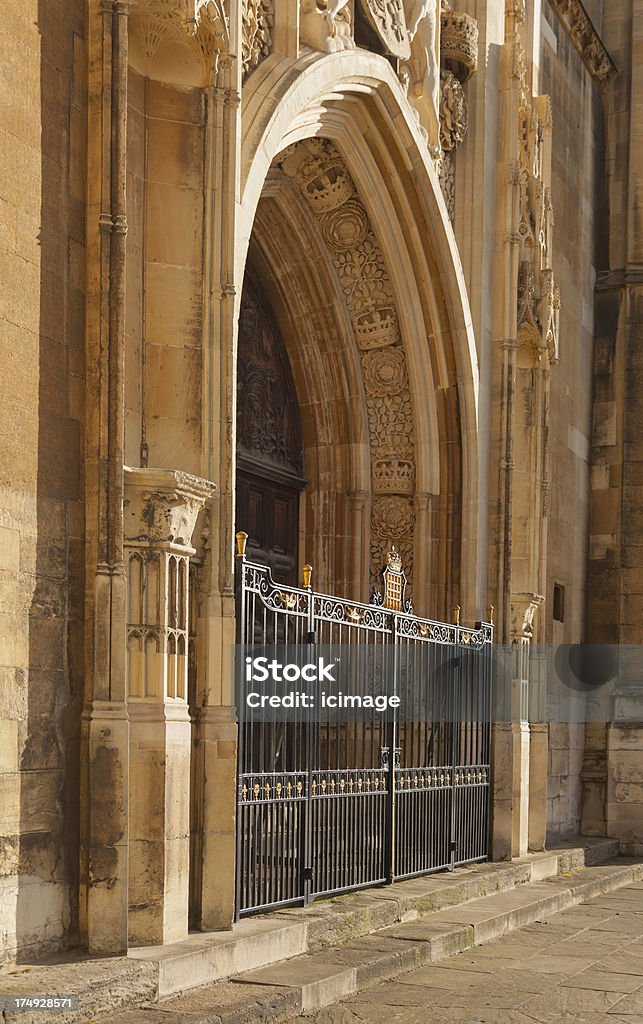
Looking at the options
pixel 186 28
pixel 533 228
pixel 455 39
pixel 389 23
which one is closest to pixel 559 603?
pixel 533 228

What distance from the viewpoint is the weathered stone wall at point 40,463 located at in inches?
241

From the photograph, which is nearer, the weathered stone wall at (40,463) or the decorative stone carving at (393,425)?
the weathered stone wall at (40,463)

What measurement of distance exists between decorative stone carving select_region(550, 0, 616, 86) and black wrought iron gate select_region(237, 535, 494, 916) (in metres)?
7.53

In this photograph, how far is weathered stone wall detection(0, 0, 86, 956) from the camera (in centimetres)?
611

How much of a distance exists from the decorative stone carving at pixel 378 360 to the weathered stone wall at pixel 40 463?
5.27m

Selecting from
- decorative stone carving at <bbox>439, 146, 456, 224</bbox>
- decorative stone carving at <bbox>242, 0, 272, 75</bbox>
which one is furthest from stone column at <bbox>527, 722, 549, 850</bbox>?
decorative stone carving at <bbox>242, 0, 272, 75</bbox>

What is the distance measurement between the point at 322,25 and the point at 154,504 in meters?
4.27

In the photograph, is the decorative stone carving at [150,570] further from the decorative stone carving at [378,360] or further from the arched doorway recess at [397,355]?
the decorative stone carving at [378,360]

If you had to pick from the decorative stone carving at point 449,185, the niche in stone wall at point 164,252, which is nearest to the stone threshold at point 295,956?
Answer: the niche in stone wall at point 164,252

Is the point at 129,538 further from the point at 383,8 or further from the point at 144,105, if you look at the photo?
the point at 383,8

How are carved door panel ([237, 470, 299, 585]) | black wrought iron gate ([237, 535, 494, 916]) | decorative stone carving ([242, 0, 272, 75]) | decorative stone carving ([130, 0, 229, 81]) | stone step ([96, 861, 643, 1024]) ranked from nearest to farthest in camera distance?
stone step ([96, 861, 643, 1024]) → decorative stone carving ([130, 0, 229, 81]) → black wrought iron gate ([237, 535, 494, 916]) → decorative stone carving ([242, 0, 272, 75]) → carved door panel ([237, 470, 299, 585])

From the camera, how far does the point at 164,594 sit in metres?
6.91

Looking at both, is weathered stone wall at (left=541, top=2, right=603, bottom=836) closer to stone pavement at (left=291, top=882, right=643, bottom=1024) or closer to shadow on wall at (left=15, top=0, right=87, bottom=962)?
stone pavement at (left=291, top=882, right=643, bottom=1024)

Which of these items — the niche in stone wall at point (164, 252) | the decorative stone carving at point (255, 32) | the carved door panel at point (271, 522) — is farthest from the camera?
the carved door panel at point (271, 522)
